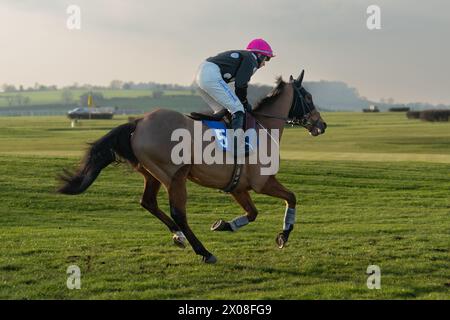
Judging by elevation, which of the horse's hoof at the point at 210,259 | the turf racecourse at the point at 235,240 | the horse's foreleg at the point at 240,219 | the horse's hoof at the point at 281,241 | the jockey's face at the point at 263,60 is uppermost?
the jockey's face at the point at 263,60

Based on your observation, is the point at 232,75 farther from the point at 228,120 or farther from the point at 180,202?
the point at 180,202

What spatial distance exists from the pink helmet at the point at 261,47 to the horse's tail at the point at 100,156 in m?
1.99

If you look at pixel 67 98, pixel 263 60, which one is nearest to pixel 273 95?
pixel 263 60

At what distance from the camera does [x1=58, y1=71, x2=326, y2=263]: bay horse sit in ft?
28.7

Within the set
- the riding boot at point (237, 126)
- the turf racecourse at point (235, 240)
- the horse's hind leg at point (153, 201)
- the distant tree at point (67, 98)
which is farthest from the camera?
the distant tree at point (67, 98)

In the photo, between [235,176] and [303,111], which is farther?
[303,111]

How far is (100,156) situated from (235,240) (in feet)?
10.4

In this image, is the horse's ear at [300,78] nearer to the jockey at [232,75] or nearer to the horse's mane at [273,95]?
the horse's mane at [273,95]

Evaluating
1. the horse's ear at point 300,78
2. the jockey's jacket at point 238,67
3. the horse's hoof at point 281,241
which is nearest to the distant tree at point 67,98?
the horse's ear at point 300,78

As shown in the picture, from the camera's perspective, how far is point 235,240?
1116 cm

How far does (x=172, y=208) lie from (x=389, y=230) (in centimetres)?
518

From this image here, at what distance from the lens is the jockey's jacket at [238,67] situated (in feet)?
29.7

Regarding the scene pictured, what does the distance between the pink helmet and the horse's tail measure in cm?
199

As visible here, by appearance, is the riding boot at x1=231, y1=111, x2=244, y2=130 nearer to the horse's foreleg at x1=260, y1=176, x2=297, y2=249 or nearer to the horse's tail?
the horse's foreleg at x1=260, y1=176, x2=297, y2=249
